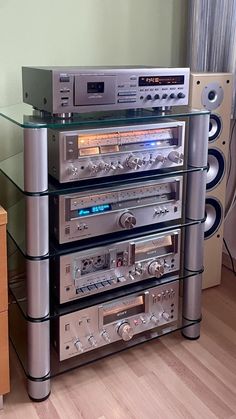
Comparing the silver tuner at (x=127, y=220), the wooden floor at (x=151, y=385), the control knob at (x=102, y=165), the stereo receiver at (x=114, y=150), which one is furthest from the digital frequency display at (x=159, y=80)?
the wooden floor at (x=151, y=385)

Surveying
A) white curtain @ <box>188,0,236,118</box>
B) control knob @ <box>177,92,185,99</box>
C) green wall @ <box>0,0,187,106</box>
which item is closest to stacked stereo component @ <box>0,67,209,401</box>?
control knob @ <box>177,92,185,99</box>

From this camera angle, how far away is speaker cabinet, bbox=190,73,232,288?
1.62 m

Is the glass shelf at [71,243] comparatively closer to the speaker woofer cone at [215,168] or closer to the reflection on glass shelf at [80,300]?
the reflection on glass shelf at [80,300]

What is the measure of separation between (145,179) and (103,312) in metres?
0.38

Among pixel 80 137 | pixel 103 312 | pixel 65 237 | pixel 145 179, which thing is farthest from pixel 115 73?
pixel 103 312

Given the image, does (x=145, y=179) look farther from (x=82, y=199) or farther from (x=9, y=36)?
(x=9, y=36)

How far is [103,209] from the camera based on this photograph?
1.29m

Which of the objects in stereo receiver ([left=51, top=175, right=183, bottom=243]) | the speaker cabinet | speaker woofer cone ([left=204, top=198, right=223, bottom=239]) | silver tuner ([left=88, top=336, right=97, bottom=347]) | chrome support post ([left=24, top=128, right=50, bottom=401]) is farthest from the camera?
speaker woofer cone ([left=204, top=198, right=223, bottom=239])

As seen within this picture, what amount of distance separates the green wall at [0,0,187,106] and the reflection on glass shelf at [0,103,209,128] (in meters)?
0.20

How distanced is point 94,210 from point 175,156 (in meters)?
0.28

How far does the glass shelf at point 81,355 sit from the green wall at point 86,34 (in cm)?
72

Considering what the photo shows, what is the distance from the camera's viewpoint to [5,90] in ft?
5.16

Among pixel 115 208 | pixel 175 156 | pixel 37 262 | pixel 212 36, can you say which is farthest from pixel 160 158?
pixel 212 36

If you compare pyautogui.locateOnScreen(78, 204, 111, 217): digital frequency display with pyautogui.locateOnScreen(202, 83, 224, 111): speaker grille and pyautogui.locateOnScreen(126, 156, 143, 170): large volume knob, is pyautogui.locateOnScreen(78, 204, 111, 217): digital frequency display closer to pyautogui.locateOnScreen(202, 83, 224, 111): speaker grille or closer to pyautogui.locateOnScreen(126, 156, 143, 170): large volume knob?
pyautogui.locateOnScreen(126, 156, 143, 170): large volume knob
